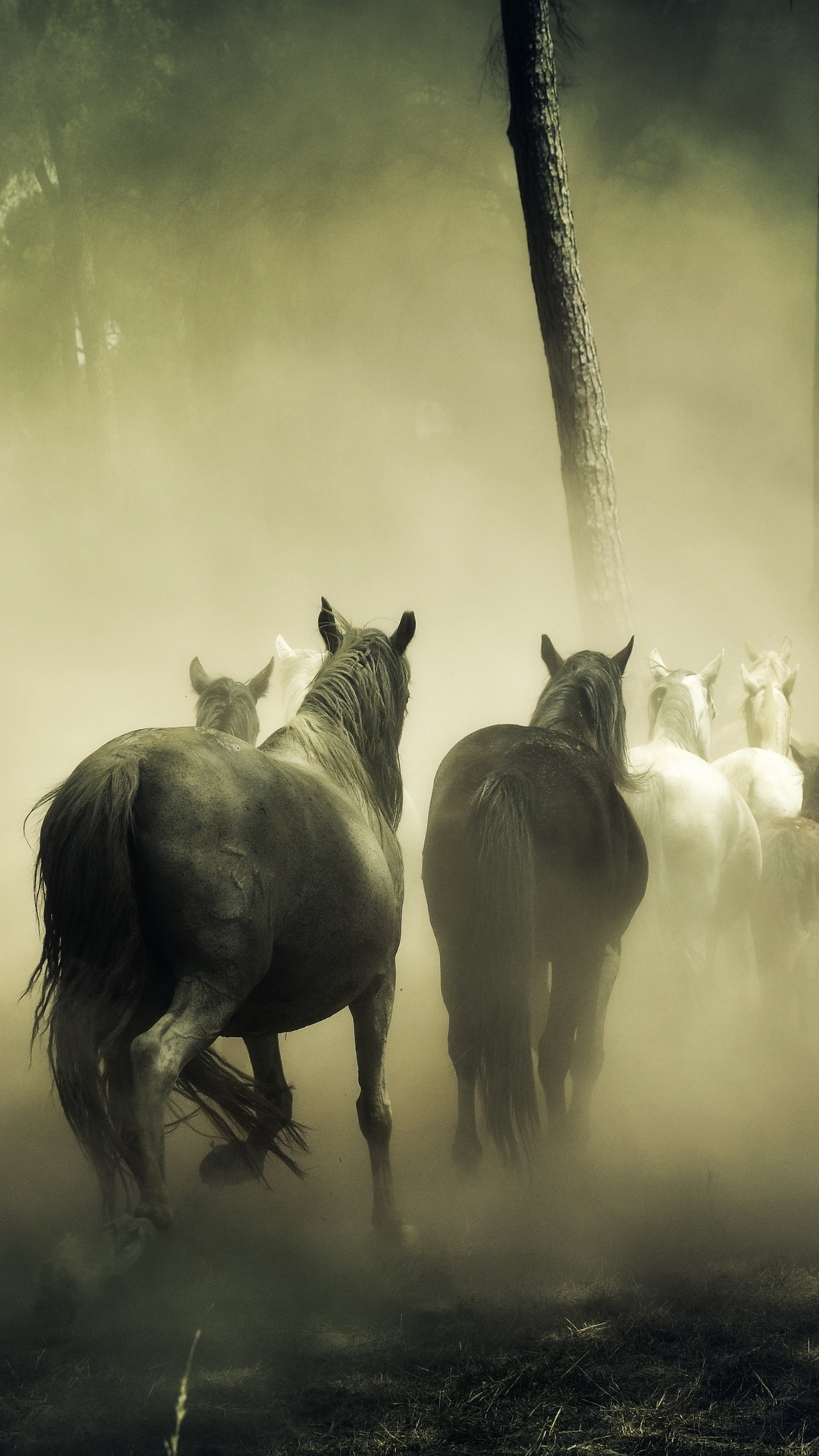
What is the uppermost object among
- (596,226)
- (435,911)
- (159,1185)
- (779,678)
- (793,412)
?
(596,226)

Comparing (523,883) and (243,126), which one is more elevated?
(243,126)

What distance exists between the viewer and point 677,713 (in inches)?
233

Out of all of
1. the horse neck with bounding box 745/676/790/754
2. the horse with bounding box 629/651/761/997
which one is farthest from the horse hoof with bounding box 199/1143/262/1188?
the horse neck with bounding box 745/676/790/754

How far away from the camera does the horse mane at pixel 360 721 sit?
3363 millimetres

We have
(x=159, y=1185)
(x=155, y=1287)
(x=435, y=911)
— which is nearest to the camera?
(x=159, y=1185)

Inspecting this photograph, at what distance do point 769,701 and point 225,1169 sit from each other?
17.2 ft

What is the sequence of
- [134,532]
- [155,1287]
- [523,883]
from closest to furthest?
[155,1287]
[523,883]
[134,532]

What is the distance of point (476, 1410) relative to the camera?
2.48 metres

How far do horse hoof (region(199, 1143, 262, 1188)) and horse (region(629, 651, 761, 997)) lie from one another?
2.42 metres

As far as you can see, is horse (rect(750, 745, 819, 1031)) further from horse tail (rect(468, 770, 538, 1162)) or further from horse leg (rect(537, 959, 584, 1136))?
horse tail (rect(468, 770, 538, 1162))

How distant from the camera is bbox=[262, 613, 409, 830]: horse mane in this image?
11.0 feet

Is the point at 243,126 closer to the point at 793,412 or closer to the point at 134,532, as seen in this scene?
the point at 134,532

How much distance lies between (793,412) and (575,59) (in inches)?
208

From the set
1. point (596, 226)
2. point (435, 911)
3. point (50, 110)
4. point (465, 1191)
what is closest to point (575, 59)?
point (596, 226)
